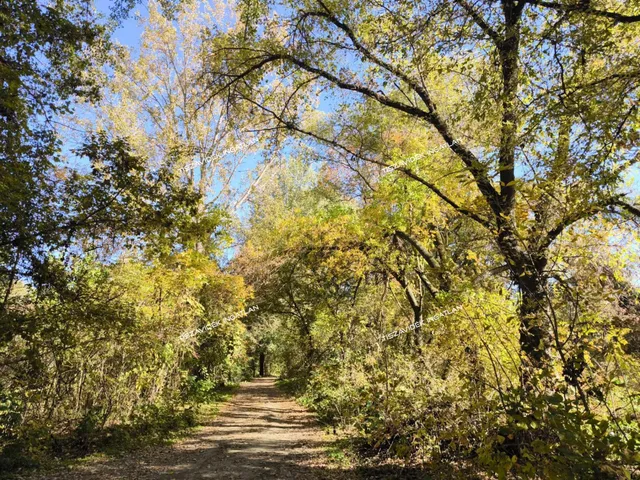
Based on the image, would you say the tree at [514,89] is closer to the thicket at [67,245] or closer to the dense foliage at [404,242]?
the dense foliage at [404,242]

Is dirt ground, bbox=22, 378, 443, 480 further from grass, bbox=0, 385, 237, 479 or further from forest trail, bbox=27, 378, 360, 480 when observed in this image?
grass, bbox=0, 385, 237, 479

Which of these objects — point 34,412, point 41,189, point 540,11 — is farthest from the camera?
point 34,412

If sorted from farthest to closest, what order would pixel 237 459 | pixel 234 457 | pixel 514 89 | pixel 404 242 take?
pixel 404 242, pixel 234 457, pixel 237 459, pixel 514 89

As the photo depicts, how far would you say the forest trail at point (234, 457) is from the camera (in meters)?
6.01

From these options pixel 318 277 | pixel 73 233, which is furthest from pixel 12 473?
pixel 318 277

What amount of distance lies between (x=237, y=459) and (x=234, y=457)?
171 millimetres

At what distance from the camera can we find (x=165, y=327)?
29.0 feet

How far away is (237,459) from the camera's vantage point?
709 centimetres

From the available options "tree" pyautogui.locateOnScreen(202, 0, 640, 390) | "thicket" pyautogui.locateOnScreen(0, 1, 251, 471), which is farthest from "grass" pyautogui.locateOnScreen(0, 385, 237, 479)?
"tree" pyautogui.locateOnScreen(202, 0, 640, 390)

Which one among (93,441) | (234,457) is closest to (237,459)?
(234,457)

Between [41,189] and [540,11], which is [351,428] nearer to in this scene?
[41,189]

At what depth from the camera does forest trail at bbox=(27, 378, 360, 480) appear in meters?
6.01

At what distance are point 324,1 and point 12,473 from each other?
8494mm

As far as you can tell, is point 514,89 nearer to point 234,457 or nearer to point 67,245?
point 67,245
